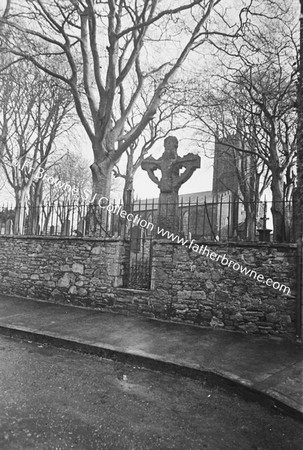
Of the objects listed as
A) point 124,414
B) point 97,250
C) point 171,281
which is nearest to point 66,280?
point 97,250

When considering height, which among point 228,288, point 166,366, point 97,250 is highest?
point 97,250

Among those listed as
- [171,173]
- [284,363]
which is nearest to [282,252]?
[284,363]

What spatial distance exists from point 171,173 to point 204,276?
3.19 metres

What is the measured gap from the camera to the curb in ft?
11.3

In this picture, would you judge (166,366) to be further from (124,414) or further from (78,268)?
(78,268)

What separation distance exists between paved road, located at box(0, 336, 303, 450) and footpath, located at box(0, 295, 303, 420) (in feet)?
0.56

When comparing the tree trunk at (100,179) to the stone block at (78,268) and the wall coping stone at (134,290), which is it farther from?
the wall coping stone at (134,290)

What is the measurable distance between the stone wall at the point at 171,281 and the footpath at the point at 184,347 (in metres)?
0.31

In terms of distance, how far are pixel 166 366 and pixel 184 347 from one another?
0.77m

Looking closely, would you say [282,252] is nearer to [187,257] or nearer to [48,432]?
[187,257]

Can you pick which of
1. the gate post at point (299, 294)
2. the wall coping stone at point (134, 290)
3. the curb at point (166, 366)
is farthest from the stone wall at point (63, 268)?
the gate post at point (299, 294)

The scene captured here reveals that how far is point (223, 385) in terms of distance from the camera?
→ 3.97 meters

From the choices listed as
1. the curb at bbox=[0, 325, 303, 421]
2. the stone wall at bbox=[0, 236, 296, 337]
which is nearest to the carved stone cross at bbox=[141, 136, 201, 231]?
the stone wall at bbox=[0, 236, 296, 337]

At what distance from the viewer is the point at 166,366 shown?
443 centimetres
